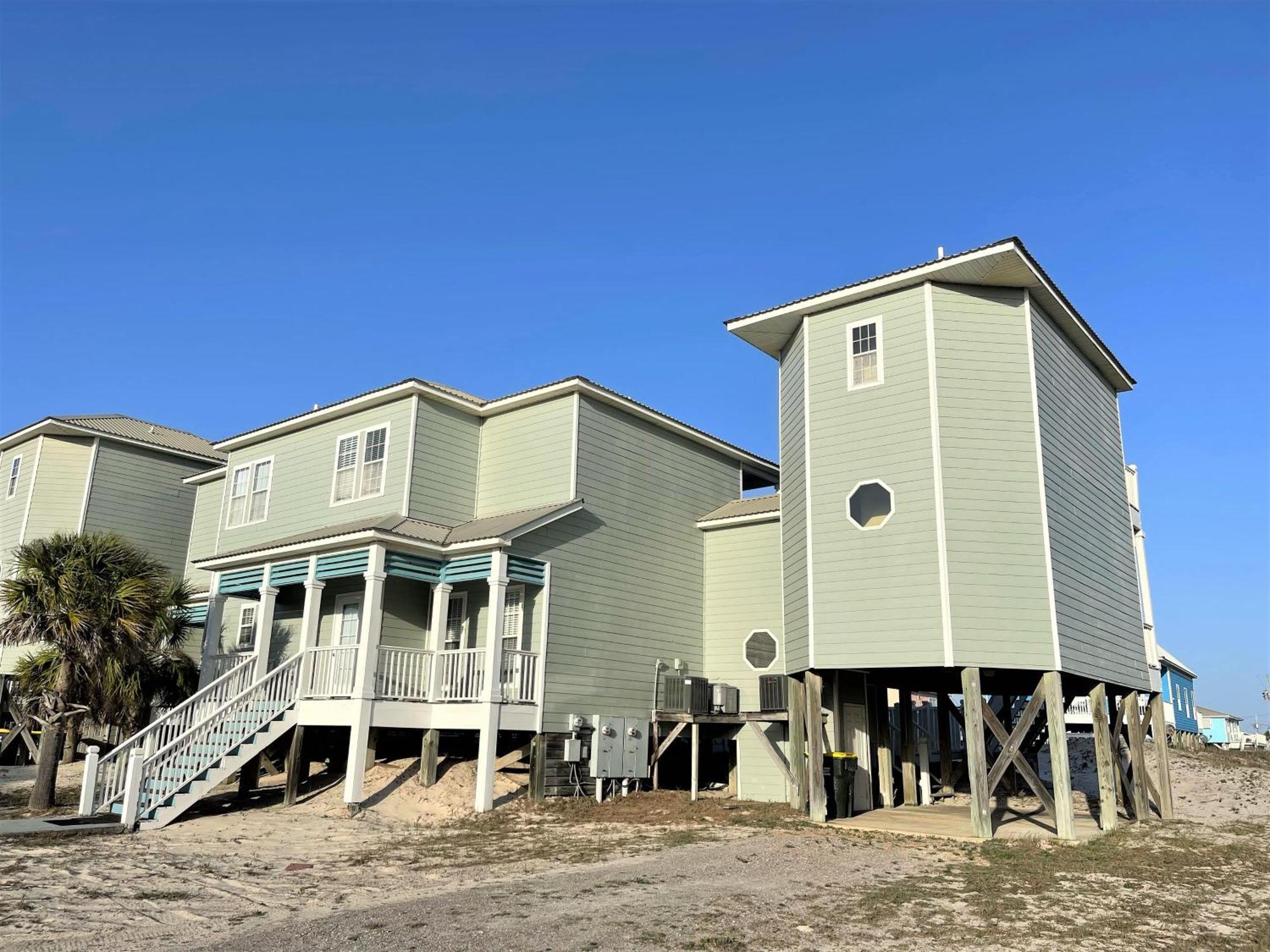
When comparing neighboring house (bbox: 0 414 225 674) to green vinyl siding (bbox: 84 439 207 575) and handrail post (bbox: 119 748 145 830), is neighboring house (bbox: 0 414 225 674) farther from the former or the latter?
handrail post (bbox: 119 748 145 830)

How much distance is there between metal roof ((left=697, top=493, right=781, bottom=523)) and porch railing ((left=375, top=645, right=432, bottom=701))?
7.27 meters

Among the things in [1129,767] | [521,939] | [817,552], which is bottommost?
[521,939]

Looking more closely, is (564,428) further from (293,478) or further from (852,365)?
(293,478)

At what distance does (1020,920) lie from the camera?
346 inches

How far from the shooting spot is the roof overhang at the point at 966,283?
15.4 meters

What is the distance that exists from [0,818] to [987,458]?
16.8 metres

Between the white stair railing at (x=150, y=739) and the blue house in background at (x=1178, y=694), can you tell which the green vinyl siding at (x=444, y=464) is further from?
the blue house in background at (x=1178, y=694)

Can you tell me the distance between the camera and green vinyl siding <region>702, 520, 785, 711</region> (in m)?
20.2

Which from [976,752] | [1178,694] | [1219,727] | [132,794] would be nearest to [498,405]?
[132,794]

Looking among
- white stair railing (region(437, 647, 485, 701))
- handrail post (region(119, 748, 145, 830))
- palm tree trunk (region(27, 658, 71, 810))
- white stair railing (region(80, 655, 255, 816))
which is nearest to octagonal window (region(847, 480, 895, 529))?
white stair railing (region(437, 647, 485, 701))

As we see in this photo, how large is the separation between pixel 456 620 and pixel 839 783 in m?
7.99

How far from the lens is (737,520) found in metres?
21.1

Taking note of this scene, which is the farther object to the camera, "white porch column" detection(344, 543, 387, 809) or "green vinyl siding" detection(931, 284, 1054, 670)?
"white porch column" detection(344, 543, 387, 809)

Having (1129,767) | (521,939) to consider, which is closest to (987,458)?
(1129,767)
